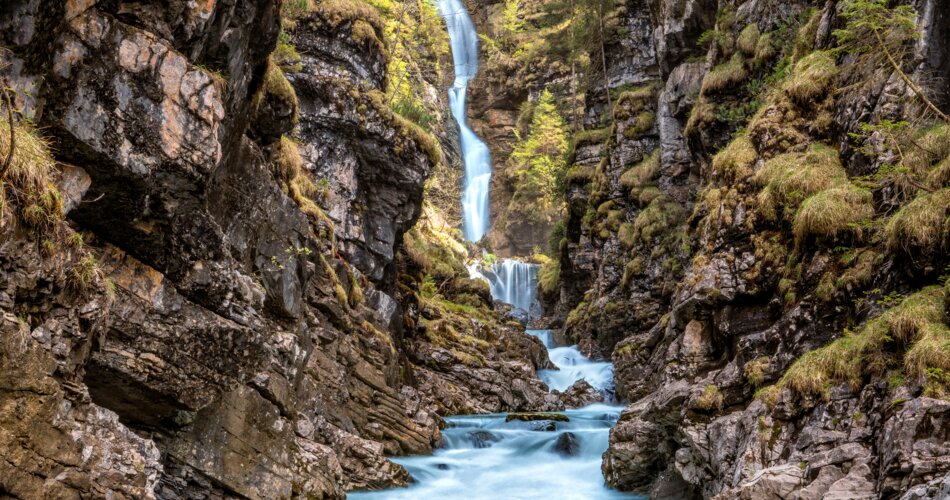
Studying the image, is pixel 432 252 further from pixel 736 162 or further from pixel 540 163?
pixel 736 162

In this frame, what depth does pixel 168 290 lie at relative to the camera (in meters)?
8.37

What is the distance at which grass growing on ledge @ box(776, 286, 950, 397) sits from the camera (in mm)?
7477

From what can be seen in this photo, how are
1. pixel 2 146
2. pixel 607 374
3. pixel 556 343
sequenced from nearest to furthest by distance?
pixel 2 146, pixel 607 374, pixel 556 343

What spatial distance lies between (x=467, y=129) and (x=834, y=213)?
42.2m

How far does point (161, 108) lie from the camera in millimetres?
7719

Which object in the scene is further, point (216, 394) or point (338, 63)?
point (338, 63)

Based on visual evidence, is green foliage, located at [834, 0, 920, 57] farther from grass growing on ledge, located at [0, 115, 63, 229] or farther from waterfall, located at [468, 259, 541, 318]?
waterfall, located at [468, 259, 541, 318]

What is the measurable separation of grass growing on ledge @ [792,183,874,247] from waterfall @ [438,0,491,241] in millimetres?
34768

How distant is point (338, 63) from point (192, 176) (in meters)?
12.9

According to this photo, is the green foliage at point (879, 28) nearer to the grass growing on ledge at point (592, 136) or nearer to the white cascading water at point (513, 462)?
the white cascading water at point (513, 462)

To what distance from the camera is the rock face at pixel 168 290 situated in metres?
5.88

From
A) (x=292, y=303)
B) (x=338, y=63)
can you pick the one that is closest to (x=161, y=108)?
(x=292, y=303)

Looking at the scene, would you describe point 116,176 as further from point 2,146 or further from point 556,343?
point 556,343

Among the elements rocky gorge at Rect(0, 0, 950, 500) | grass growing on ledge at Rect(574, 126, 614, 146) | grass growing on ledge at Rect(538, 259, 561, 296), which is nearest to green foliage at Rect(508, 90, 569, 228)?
grass growing on ledge at Rect(538, 259, 561, 296)
